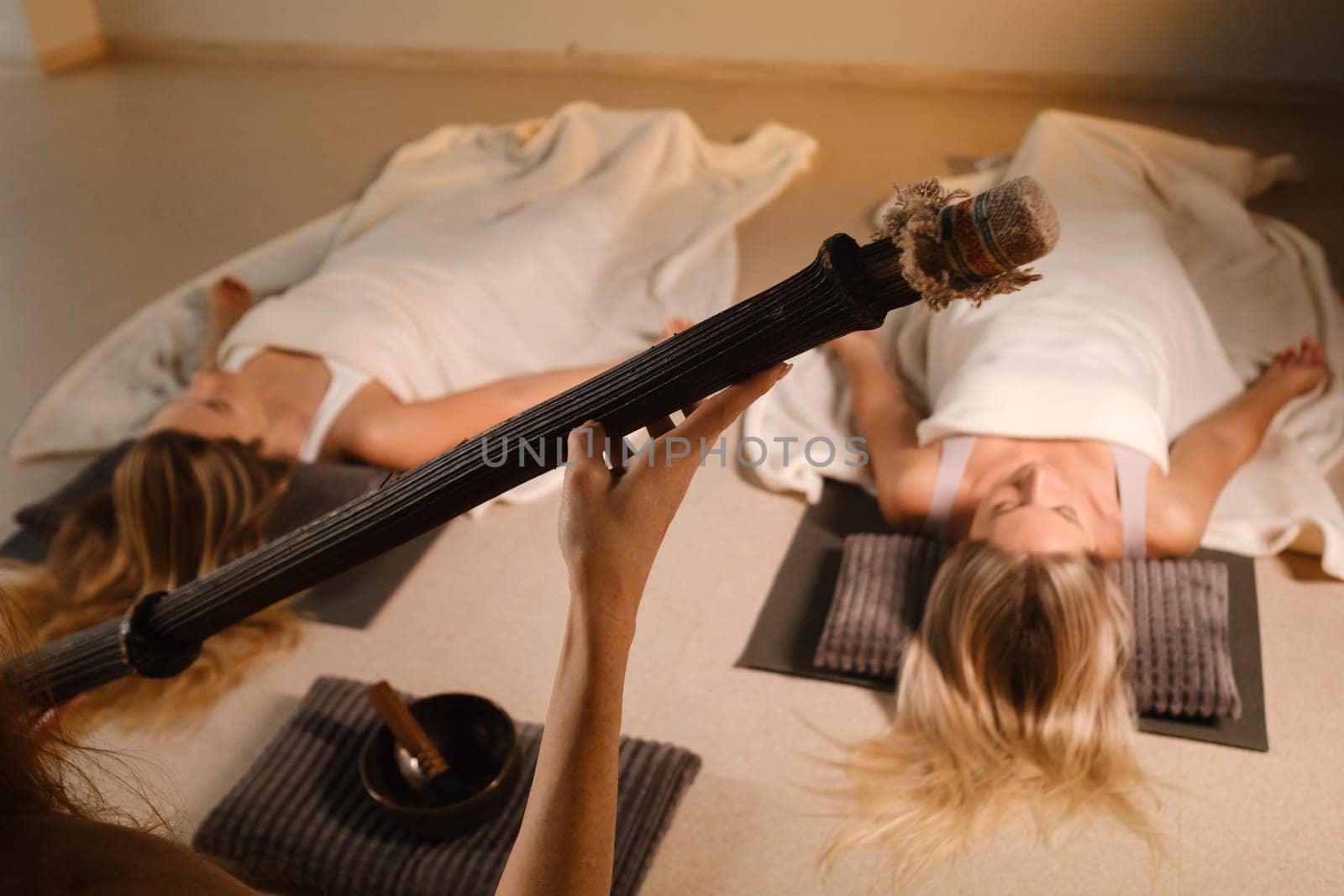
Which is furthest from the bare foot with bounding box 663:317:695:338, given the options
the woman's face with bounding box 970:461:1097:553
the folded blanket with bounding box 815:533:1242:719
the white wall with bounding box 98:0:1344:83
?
the white wall with bounding box 98:0:1344:83

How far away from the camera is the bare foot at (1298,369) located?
2162mm

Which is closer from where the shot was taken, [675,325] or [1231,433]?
[1231,433]

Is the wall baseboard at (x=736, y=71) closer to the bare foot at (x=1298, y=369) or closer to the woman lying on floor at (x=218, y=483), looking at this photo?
the bare foot at (x=1298, y=369)

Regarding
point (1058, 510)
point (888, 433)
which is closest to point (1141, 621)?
point (1058, 510)

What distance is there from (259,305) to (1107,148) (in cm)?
192

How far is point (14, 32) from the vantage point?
4.27m

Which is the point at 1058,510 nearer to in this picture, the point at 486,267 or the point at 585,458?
the point at 585,458

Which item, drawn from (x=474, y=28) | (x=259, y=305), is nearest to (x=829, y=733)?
(x=259, y=305)

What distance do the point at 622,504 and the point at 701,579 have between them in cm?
115

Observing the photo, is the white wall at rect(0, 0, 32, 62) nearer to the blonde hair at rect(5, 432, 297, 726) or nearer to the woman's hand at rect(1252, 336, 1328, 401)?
the blonde hair at rect(5, 432, 297, 726)

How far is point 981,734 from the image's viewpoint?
1.55 m

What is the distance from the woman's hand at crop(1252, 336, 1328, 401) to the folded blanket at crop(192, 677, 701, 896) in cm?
135

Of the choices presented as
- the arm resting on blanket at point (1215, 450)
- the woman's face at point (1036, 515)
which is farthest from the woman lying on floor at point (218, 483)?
the arm resting on blanket at point (1215, 450)

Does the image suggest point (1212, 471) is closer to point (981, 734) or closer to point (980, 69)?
point (981, 734)
